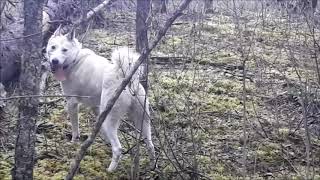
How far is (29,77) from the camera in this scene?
12.0 ft

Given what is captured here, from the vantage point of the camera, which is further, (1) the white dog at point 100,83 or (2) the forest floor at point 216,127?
(1) the white dog at point 100,83

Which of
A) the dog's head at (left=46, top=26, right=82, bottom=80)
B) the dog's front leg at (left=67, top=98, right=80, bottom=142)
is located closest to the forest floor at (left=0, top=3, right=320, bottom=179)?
the dog's front leg at (left=67, top=98, right=80, bottom=142)

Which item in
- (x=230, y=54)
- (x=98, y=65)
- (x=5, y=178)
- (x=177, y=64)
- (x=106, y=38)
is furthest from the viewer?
(x=106, y=38)

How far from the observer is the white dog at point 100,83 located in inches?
183

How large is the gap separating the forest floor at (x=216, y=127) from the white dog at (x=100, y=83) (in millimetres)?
174

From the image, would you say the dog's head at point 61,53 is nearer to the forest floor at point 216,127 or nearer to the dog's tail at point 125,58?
the forest floor at point 216,127

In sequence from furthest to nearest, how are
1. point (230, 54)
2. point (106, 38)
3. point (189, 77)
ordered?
1. point (106, 38)
2. point (230, 54)
3. point (189, 77)

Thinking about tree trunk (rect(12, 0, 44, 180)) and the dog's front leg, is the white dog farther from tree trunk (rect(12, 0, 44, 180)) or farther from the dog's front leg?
tree trunk (rect(12, 0, 44, 180))

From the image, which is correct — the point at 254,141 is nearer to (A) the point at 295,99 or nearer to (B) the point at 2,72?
(A) the point at 295,99

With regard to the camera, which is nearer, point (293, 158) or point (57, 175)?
point (57, 175)

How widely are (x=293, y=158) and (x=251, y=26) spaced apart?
557 cm

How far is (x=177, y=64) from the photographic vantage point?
7.59 meters

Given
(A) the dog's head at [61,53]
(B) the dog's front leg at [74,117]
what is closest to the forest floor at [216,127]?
(B) the dog's front leg at [74,117]

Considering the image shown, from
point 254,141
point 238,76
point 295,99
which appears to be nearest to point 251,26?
point 238,76
